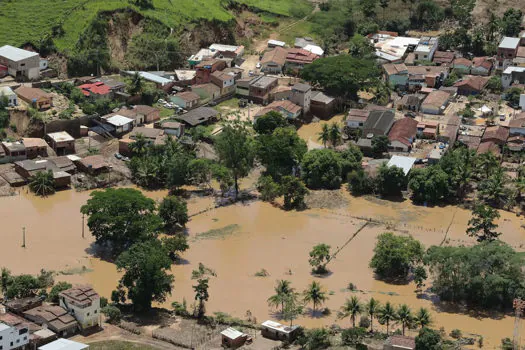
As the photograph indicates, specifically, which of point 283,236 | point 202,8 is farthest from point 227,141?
point 202,8

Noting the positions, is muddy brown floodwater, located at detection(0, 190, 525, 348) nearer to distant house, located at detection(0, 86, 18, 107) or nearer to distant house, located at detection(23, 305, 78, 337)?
distant house, located at detection(23, 305, 78, 337)

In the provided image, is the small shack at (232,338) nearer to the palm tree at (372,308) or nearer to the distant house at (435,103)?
the palm tree at (372,308)

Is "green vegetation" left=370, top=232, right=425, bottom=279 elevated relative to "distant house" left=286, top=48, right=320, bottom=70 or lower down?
lower down

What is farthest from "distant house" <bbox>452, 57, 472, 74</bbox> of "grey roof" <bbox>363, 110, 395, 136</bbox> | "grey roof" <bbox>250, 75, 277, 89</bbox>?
"grey roof" <bbox>250, 75, 277, 89</bbox>

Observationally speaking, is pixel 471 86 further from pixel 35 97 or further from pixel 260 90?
pixel 35 97

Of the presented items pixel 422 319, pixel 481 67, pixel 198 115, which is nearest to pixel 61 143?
pixel 198 115

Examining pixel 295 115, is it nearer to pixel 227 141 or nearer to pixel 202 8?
pixel 227 141

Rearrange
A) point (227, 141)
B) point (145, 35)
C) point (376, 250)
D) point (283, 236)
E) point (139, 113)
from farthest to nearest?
point (145, 35) → point (139, 113) → point (227, 141) → point (283, 236) → point (376, 250)
